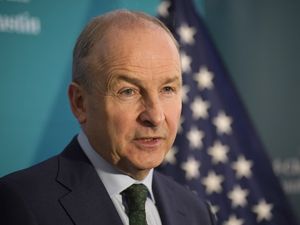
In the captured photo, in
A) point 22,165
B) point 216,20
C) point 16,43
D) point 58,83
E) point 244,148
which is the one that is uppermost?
point 216,20

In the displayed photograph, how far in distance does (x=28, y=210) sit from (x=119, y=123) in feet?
1.18

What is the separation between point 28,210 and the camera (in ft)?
4.43

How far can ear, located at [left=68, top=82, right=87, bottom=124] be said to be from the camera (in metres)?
1.55

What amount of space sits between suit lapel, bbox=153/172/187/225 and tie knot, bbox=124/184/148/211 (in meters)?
0.13

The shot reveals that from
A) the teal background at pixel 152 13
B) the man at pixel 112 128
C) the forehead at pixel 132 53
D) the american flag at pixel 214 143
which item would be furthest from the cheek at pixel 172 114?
the american flag at pixel 214 143

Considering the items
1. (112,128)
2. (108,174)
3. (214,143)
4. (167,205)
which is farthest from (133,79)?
(214,143)

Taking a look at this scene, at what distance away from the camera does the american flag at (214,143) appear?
110 inches

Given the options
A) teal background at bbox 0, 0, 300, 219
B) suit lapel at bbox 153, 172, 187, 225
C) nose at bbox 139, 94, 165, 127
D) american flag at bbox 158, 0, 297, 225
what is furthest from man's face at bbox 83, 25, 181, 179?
american flag at bbox 158, 0, 297, 225

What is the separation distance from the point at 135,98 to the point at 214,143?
1.46 m

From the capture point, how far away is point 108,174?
1560 mm

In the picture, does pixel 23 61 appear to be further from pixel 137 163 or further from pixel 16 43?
pixel 137 163

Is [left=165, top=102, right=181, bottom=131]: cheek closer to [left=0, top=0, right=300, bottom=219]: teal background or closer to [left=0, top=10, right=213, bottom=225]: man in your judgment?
[left=0, top=10, right=213, bottom=225]: man

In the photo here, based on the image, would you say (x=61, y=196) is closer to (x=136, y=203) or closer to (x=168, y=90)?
(x=136, y=203)

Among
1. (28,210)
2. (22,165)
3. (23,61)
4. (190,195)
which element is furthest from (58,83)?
(28,210)
